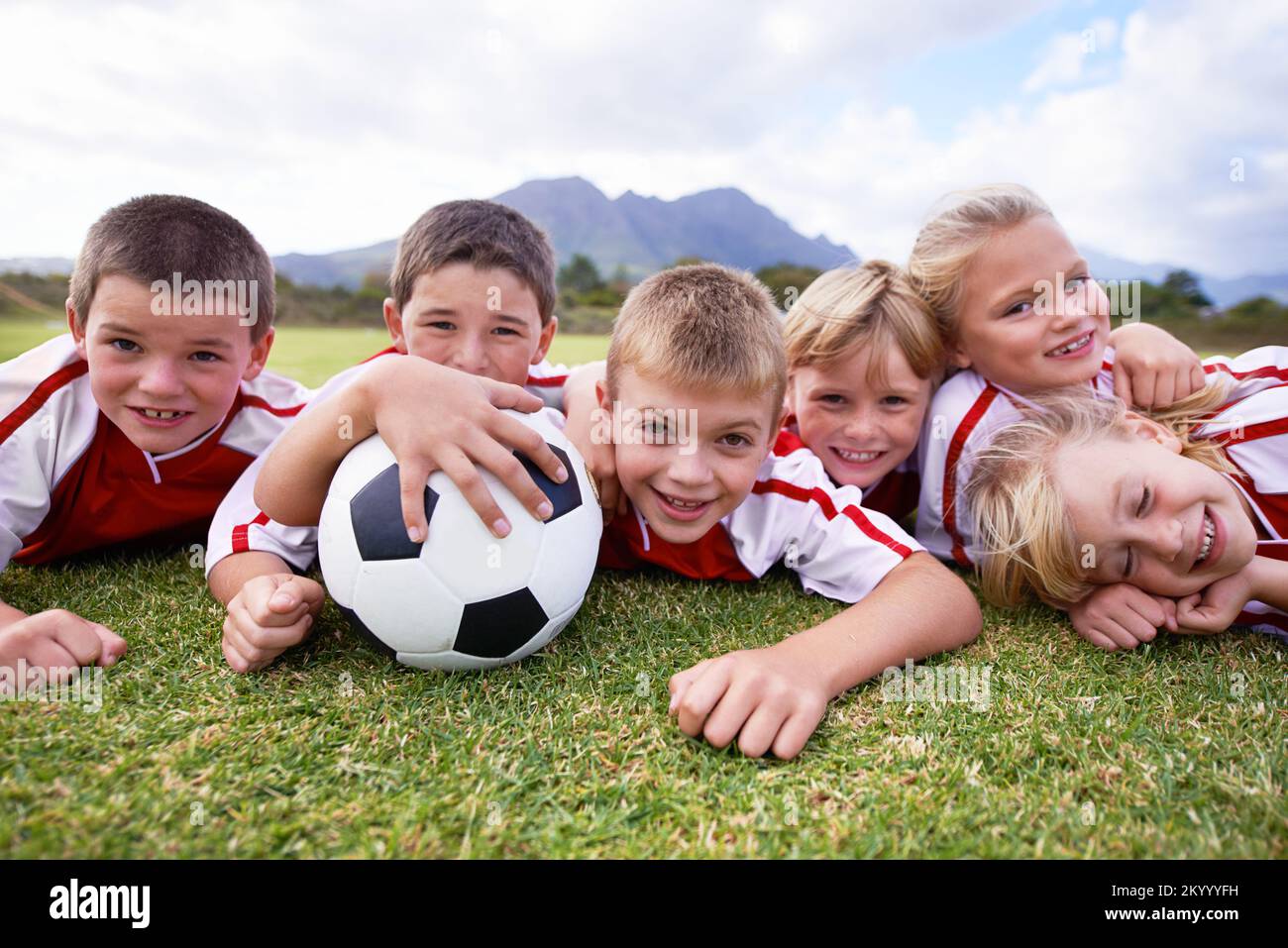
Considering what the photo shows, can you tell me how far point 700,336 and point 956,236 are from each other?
1.69 meters

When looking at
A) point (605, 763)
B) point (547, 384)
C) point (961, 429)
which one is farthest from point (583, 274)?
point (605, 763)

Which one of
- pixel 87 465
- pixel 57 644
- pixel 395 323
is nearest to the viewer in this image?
pixel 57 644

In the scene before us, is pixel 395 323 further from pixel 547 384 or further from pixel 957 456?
pixel 957 456

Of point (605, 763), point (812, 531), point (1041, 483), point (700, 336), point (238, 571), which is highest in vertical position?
point (700, 336)

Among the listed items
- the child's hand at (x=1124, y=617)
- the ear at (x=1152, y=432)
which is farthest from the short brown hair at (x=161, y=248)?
the ear at (x=1152, y=432)

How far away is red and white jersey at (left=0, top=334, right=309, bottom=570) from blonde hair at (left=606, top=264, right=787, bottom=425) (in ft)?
5.23

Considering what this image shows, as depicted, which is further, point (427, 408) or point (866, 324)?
point (866, 324)

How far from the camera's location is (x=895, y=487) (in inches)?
147

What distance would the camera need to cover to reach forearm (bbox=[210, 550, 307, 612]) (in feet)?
8.46

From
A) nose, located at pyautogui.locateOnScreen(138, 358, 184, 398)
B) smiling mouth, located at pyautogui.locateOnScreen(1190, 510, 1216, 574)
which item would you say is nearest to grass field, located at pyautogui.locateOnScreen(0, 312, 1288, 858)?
smiling mouth, located at pyautogui.locateOnScreen(1190, 510, 1216, 574)

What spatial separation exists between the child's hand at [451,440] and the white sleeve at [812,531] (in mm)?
977

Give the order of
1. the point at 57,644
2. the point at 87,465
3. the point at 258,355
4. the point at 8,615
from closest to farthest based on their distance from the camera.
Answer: the point at 57,644
the point at 8,615
the point at 87,465
the point at 258,355

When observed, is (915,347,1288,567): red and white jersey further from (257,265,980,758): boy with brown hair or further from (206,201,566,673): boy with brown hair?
(206,201,566,673): boy with brown hair

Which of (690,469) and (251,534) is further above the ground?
(690,469)
